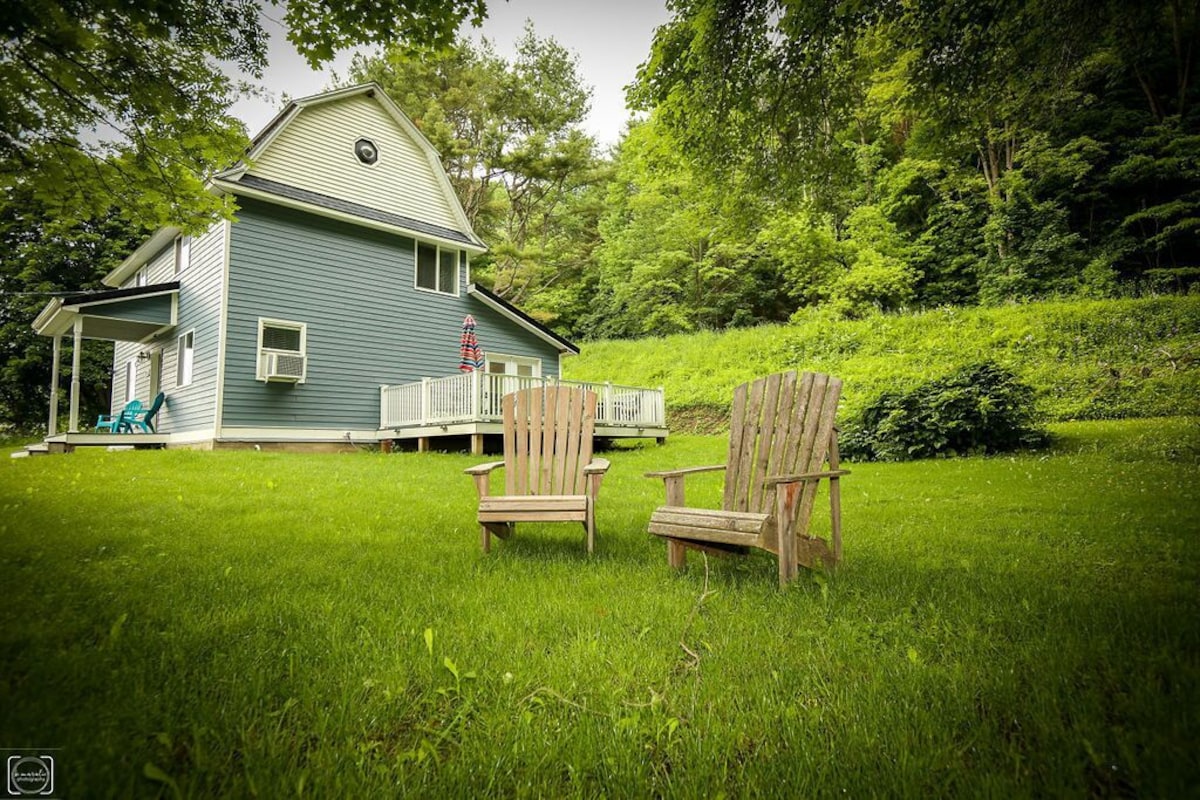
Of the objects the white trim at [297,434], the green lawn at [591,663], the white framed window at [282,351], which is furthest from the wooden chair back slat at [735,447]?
the white trim at [297,434]

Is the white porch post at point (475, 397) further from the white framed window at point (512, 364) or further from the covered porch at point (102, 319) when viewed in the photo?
the covered porch at point (102, 319)

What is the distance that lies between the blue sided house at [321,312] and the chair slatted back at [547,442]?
6.25 metres

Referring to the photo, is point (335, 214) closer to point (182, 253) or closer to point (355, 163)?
point (355, 163)

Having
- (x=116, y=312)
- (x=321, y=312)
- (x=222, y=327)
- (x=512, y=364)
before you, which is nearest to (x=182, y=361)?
(x=116, y=312)

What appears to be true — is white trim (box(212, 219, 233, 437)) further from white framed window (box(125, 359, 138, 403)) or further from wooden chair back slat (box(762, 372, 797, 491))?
wooden chair back slat (box(762, 372, 797, 491))

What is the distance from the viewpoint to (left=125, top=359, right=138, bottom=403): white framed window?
15086 mm

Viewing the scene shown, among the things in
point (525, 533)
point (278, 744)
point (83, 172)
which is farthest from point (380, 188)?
point (278, 744)

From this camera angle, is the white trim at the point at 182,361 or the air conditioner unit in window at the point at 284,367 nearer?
the air conditioner unit in window at the point at 284,367

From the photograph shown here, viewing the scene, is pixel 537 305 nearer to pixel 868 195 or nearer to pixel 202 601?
pixel 868 195

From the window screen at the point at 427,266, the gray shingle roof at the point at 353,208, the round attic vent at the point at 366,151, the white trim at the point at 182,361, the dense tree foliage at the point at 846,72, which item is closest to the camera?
the dense tree foliage at the point at 846,72

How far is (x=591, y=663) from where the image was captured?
214cm

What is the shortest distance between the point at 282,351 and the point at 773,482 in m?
11.7

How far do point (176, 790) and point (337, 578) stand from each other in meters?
1.93

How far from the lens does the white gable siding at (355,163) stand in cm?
1223
